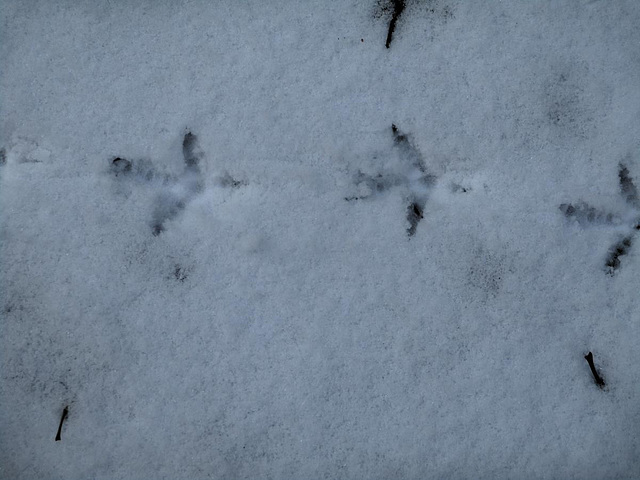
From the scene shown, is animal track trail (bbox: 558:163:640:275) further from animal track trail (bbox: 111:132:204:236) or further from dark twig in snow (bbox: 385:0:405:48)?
animal track trail (bbox: 111:132:204:236)

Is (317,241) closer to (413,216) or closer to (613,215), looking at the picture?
(413,216)

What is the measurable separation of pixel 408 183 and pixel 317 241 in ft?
0.76

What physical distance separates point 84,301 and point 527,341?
933mm

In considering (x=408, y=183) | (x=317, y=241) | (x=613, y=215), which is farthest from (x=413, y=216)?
(x=613, y=215)

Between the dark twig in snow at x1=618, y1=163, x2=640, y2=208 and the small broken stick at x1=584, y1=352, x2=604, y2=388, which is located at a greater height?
the dark twig in snow at x1=618, y1=163, x2=640, y2=208

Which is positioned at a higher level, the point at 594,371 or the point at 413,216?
the point at 413,216

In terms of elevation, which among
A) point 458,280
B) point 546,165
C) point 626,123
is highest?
point 626,123

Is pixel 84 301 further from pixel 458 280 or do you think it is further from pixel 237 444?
pixel 458 280

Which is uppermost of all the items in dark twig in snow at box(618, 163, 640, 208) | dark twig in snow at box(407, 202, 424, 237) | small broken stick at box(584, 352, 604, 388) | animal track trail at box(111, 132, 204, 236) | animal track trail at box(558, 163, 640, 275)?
dark twig in snow at box(618, 163, 640, 208)

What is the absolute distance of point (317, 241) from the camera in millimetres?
946

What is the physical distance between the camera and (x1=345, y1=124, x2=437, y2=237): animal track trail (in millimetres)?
952

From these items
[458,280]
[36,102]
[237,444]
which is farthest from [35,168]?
[458,280]

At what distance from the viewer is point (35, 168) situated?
921 mm

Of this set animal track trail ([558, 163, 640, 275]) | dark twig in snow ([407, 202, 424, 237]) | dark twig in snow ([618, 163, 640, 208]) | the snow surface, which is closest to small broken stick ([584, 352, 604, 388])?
the snow surface
